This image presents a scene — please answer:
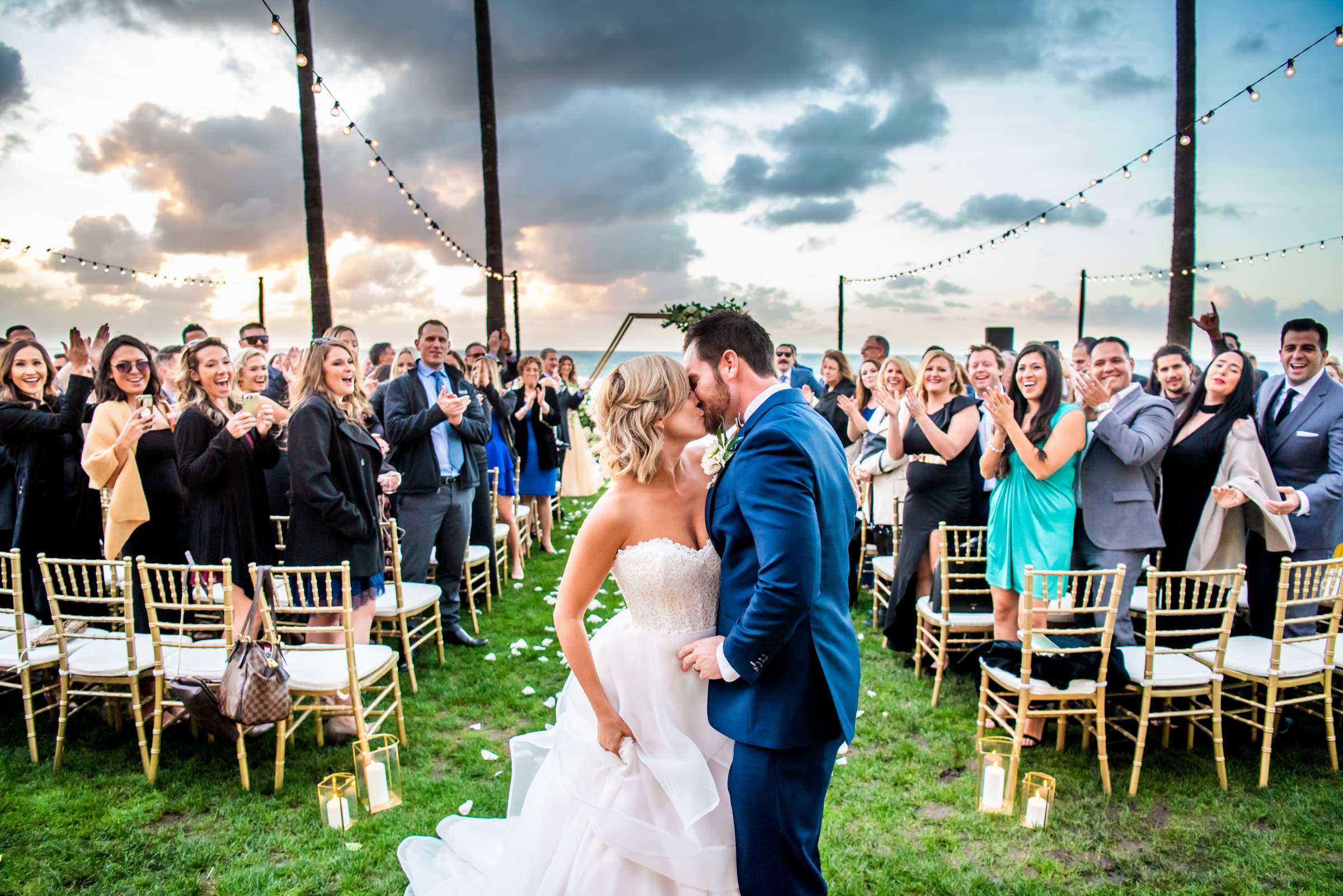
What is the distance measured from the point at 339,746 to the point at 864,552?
4969mm

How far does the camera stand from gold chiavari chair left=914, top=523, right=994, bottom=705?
446 cm

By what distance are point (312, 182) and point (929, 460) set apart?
379 inches

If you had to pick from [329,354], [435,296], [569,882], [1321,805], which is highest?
[435,296]

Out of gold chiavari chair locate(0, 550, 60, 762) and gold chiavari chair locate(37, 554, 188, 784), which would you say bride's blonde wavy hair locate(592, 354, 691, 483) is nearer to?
gold chiavari chair locate(37, 554, 188, 784)

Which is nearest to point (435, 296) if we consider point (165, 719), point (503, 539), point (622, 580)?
point (503, 539)

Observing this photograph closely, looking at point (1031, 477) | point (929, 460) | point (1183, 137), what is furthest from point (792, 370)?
point (1183, 137)

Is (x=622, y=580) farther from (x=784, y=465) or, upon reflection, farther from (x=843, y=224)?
(x=843, y=224)

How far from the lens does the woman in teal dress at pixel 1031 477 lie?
3947 mm

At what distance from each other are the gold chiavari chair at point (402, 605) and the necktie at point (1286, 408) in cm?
564

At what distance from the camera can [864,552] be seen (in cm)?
714

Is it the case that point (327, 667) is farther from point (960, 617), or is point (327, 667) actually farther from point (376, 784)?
point (960, 617)

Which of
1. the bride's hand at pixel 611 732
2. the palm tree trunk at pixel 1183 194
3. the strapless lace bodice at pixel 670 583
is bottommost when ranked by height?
the bride's hand at pixel 611 732

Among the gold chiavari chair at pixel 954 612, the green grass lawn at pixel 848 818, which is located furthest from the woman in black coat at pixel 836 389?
the green grass lawn at pixel 848 818

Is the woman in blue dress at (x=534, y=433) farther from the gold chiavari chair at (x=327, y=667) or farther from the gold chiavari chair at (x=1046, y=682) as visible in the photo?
the gold chiavari chair at (x=1046, y=682)
